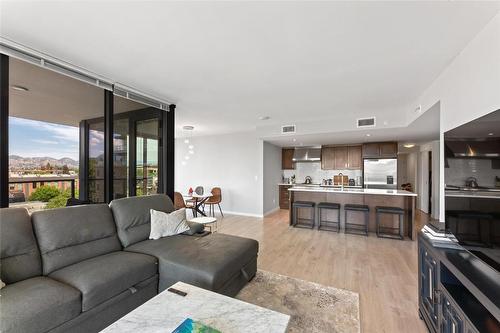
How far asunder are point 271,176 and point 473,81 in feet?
17.1

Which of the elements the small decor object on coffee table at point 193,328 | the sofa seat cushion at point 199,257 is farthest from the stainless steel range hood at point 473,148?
the sofa seat cushion at point 199,257

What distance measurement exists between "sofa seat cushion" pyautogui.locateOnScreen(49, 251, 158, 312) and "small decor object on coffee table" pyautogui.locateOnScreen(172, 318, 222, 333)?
3.07ft

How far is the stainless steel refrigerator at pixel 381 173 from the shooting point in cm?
594

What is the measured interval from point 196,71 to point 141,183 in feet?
7.23

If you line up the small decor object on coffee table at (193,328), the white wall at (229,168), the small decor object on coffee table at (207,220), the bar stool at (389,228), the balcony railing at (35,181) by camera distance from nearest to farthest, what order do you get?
the small decor object on coffee table at (193,328) → the balcony railing at (35,181) → the small decor object on coffee table at (207,220) → the bar stool at (389,228) → the white wall at (229,168)

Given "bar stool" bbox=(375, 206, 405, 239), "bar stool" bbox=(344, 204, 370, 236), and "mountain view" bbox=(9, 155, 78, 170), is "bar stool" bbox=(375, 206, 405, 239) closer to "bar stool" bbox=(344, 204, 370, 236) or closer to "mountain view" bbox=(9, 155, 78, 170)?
"bar stool" bbox=(344, 204, 370, 236)

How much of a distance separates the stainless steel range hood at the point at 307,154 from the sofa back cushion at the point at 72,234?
5.87 m

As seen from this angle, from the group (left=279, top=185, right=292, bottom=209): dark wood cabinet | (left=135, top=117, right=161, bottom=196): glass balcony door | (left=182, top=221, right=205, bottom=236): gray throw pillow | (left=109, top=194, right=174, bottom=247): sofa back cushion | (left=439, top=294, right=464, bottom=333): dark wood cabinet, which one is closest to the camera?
(left=439, top=294, right=464, bottom=333): dark wood cabinet

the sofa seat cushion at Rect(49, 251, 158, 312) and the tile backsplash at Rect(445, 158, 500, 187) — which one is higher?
the tile backsplash at Rect(445, 158, 500, 187)

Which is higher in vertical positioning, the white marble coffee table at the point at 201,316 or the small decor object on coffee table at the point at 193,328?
the small decor object on coffee table at the point at 193,328

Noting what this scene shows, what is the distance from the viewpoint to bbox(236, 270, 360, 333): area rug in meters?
1.86

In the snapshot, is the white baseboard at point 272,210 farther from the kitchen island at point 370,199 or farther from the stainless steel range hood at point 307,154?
the stainless steel range hood at point 307,154

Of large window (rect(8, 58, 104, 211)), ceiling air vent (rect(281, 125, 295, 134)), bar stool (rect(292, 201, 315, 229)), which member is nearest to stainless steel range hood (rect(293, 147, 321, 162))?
ceiling air vent (rect(281, 125, 295, 134))

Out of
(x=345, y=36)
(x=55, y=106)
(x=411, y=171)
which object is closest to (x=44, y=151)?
(x=55, y=106)
